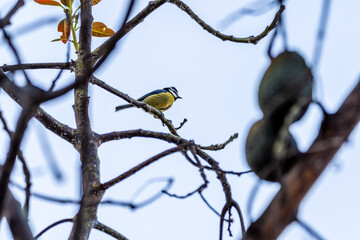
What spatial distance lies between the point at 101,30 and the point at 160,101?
3970 mm

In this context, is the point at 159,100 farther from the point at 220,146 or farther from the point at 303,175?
the point at 303,175

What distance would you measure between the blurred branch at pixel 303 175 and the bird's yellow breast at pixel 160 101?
5.80 meters

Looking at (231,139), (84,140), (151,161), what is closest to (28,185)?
(151,161)

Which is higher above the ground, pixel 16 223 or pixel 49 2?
pixel 49 2

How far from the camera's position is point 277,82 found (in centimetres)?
108

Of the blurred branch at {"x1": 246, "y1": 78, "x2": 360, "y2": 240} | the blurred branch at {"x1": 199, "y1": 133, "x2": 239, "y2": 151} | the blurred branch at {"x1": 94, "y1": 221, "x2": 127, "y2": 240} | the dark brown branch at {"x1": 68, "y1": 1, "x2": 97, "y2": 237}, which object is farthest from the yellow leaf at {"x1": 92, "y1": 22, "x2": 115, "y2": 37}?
the blurred branch at {"x1": 246, "y1": 78, "x2": 360, "y2": 240}

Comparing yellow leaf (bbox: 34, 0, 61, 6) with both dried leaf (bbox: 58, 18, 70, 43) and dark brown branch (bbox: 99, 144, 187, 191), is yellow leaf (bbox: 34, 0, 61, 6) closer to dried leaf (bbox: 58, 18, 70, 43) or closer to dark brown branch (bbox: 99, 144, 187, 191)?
dried leaf (bbox: 58, 18, 70, 43)

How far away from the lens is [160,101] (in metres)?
6.66

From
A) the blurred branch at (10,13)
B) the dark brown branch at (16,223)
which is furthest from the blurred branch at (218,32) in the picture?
the dark brown branch at (16,223)

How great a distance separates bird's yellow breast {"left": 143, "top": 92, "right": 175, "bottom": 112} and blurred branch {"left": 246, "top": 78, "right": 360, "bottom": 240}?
228 inches

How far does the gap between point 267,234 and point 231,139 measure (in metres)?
1.53

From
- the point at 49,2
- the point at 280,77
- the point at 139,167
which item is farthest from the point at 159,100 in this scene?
the point at 280,77

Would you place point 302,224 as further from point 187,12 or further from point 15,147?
point 187,12

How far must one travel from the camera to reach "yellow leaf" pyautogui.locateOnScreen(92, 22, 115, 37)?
8.84ft
